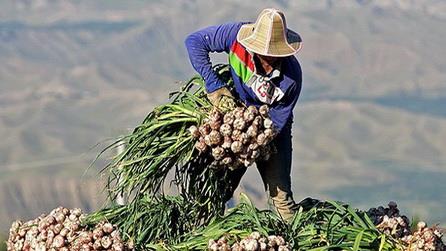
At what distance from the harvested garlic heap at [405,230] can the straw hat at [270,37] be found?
0.92 metres

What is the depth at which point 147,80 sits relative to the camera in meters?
110

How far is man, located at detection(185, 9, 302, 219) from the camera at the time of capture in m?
5.36

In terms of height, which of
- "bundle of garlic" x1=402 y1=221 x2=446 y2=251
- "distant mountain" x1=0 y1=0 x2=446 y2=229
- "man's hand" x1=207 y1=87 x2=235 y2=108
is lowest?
"bundle of garlic" x1=402 y1=221 x2=446 y2=251

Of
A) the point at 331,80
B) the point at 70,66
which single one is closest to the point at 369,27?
the point at 331,80

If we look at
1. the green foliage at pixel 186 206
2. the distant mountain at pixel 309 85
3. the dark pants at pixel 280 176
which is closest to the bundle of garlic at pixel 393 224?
the green foliage at pixel 186 206

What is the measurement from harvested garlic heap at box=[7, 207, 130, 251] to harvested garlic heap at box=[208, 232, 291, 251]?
17.5 inches

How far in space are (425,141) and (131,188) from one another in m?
94.4

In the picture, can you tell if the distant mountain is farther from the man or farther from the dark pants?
the man

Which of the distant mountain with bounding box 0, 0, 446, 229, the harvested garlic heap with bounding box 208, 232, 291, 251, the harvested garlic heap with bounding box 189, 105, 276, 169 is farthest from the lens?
the distant mountain with bounding box 0, 0, 446, 229

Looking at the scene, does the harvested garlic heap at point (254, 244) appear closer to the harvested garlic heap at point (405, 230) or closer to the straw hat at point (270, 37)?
the harvested garlic heap at point (405, 230)

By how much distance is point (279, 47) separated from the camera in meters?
5.38

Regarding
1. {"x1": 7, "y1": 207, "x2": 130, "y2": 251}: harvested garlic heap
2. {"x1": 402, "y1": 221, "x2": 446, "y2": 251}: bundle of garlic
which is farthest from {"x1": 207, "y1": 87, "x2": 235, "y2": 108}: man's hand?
{"x1": 402, "y1": 221, "x2": 446, "y2": 251}: bundle of garlic

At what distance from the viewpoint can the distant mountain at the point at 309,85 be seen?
75.4 meters

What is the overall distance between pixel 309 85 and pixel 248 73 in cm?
6158
